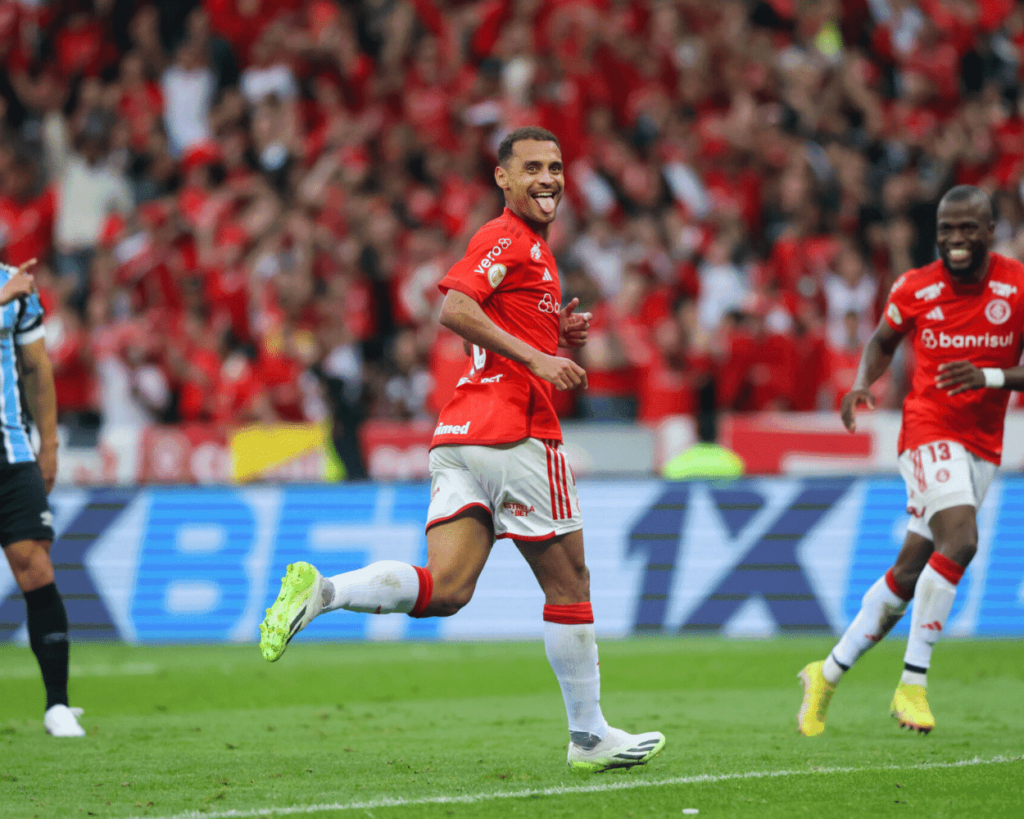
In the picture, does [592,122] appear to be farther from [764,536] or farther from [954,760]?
[954,760]

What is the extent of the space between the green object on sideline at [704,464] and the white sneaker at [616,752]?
281 inches

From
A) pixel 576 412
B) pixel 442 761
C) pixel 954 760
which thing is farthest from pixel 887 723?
pixel 576 412

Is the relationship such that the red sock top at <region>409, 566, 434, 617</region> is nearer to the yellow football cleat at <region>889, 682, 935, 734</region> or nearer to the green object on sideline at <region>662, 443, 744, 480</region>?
the yellow football cleat at <region>889, 682, 935, 734</region>

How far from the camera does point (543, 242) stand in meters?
5.84

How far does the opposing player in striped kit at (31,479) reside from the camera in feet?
23.3

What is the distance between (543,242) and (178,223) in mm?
13129

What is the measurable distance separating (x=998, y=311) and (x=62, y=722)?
17.3ft

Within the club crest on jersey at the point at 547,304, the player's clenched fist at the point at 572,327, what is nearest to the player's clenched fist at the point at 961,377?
the player's clenched fist at the point at 572,327

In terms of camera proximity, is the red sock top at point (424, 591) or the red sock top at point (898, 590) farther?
the red sock top at point (898, 590)

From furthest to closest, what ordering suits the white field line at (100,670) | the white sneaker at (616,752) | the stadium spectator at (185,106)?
the stadium spectator at (185,106), the white field line at (100,670), the white sneaker at (616,752)

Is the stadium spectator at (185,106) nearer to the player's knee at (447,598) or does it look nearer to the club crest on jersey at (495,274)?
the club crest on jersey at (495,274)

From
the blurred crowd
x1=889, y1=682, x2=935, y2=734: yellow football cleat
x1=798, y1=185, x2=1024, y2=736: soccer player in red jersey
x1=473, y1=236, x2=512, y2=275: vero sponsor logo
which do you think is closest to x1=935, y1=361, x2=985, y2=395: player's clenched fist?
x1=798, y1=185, x2=1024, y2=736: soccer player in red jersey

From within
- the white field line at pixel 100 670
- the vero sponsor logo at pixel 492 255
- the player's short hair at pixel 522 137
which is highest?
the player's short hair at pixel 522 137

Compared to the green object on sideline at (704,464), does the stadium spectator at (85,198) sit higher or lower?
higher
